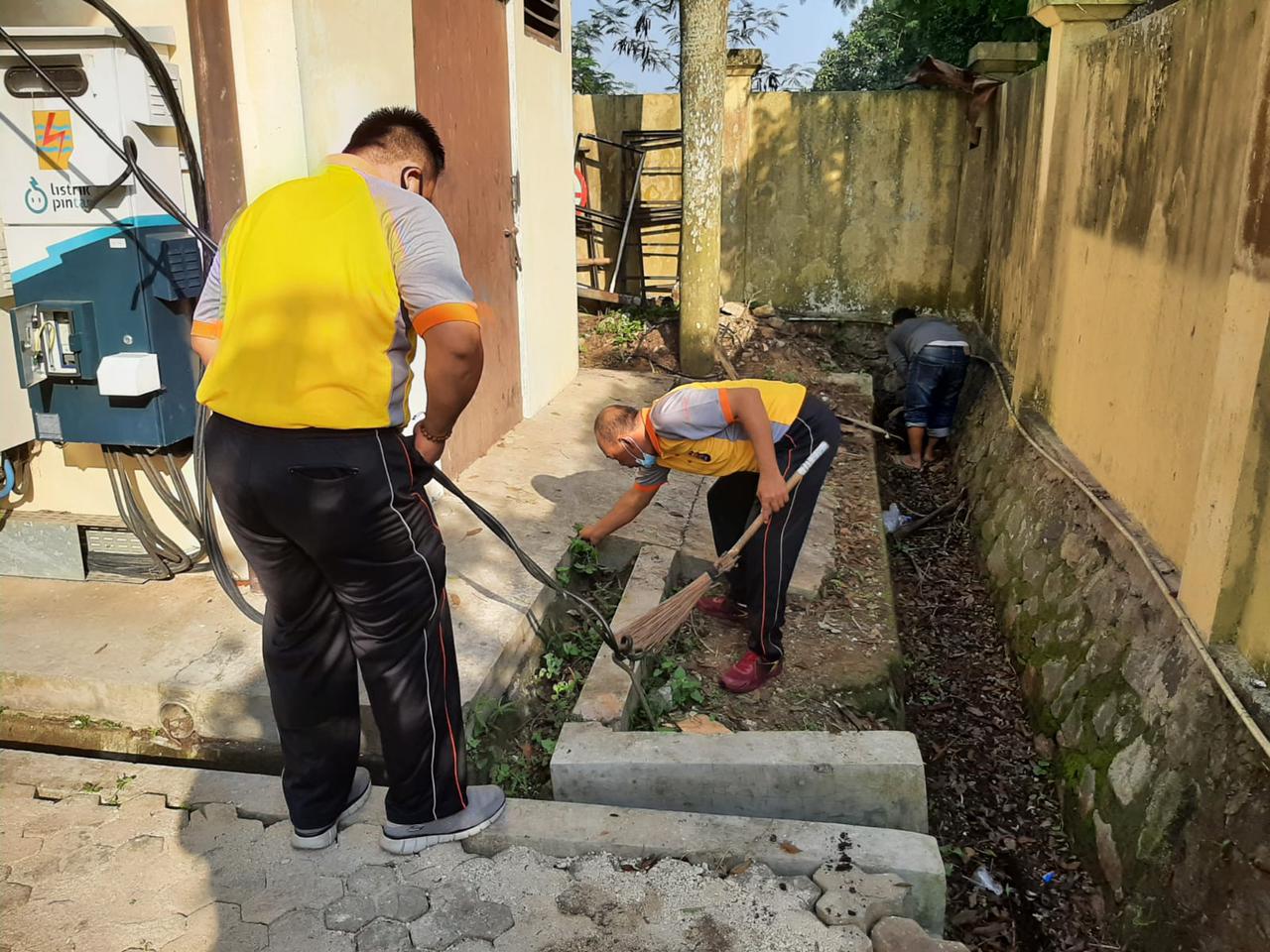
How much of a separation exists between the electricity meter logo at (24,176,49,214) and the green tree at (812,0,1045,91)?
21.9ft

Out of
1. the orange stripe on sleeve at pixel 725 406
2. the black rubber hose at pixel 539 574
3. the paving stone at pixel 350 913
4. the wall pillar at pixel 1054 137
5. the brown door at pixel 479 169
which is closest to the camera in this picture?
the paving stone at pixel 350 913

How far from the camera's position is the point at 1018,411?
20.1 ft

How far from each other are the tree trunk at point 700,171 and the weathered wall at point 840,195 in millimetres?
1823

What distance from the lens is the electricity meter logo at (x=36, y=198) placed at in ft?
11.4

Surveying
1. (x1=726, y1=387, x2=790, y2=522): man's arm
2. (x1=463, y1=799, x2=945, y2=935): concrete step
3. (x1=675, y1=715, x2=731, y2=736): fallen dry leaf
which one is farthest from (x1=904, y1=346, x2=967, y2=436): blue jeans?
(x1=463, y1=799, x2=945, y2=935): concrete step

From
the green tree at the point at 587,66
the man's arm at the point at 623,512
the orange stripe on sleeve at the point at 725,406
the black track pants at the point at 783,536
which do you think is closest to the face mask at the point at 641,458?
the man's arm at the point at 623,512

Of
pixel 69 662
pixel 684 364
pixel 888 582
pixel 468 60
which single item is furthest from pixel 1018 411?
pixel 69 662

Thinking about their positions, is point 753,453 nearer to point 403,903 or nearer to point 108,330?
point 403,903

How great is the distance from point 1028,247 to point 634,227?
16.2 feet

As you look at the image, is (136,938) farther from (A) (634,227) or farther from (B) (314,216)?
(A) (634,227)

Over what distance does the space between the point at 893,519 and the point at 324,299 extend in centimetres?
501

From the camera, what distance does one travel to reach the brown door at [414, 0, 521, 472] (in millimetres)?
4922

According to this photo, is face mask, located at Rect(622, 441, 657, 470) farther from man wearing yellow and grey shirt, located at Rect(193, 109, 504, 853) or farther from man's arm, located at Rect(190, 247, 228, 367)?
man's arm, located at Rect(190, 247, 228, 367)

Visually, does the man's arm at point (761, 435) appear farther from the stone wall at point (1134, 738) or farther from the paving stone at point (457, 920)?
the paving stone at point (457, 920)
